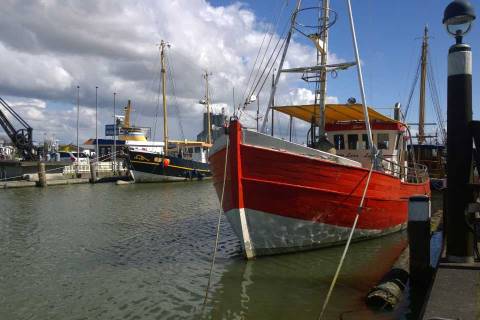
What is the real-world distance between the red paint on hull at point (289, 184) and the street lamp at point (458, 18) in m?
4.11

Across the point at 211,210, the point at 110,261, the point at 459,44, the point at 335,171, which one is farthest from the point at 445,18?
the point at 211,210

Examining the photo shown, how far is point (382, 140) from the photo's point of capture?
14.7m

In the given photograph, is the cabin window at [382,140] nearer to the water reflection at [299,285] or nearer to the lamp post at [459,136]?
the water reflection at [299,285]

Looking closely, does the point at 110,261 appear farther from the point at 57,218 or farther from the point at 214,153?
the point at 57,218

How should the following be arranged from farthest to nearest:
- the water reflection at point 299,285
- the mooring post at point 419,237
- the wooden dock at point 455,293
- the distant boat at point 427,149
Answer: the distant boat at point 427,149 → the mooring post at point 419,237 → the water reflection at point 299,285 → the wooden dock at point 455,293

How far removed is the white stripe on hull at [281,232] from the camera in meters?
10.0

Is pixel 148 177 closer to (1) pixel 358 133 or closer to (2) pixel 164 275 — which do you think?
(1) pixel 358 133

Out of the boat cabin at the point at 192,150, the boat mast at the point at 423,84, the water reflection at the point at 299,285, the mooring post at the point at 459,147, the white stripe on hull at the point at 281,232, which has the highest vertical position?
the boat mast at the point at 423,84

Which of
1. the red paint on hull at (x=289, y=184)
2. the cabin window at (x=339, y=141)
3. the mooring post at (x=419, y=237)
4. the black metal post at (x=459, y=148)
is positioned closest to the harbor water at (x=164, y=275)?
the mooring post at (x=419, y=237)

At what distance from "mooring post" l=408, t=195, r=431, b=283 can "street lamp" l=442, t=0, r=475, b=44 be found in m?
2.59

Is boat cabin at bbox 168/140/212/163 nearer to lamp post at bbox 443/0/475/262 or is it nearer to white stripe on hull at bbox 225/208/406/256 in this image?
white stripe on hull at bbox 225/208/406/256

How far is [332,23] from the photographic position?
1262 centimetres

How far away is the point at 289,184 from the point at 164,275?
3.20 meters

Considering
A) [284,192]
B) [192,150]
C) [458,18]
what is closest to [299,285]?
[284,192]
